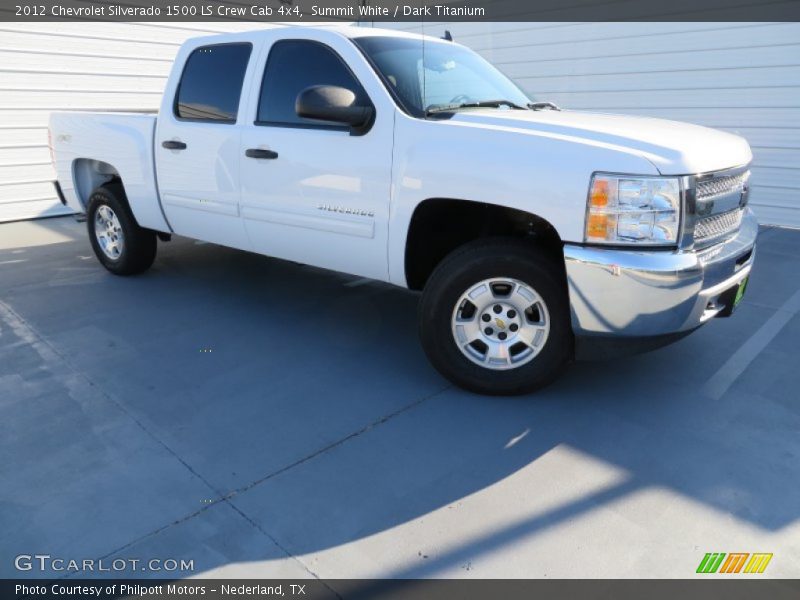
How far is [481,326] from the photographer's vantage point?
3.45 metres

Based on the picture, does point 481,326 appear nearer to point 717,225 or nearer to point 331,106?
point 717,225

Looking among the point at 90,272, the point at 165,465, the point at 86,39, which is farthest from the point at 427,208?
the point at 86,39

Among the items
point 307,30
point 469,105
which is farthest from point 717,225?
point 307,30

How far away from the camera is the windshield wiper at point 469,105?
3602 millimetres

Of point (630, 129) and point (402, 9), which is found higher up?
point (402, 9)

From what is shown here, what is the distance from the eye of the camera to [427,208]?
348cm

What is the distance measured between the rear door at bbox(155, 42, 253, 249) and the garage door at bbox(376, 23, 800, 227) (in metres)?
6.46

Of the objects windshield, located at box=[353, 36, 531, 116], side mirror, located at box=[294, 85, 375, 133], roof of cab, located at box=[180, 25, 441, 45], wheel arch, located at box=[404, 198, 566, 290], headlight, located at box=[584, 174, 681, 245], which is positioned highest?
roof of cab, located at box=[180, 25, 441, 45]

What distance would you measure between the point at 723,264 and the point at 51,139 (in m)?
6.02

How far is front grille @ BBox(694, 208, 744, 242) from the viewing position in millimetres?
3059

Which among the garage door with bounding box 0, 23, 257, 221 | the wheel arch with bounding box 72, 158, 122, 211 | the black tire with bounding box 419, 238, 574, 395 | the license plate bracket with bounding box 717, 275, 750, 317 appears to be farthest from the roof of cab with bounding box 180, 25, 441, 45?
the garage door with bounding box 0, 23, 257, 221

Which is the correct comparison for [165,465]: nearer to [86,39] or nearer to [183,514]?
[183,514]

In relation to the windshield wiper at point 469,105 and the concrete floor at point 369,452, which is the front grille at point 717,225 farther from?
the windshield wiper at point 469,105

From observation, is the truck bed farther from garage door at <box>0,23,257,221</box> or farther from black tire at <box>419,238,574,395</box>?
black tire at <box>419,238,574,395</box>
